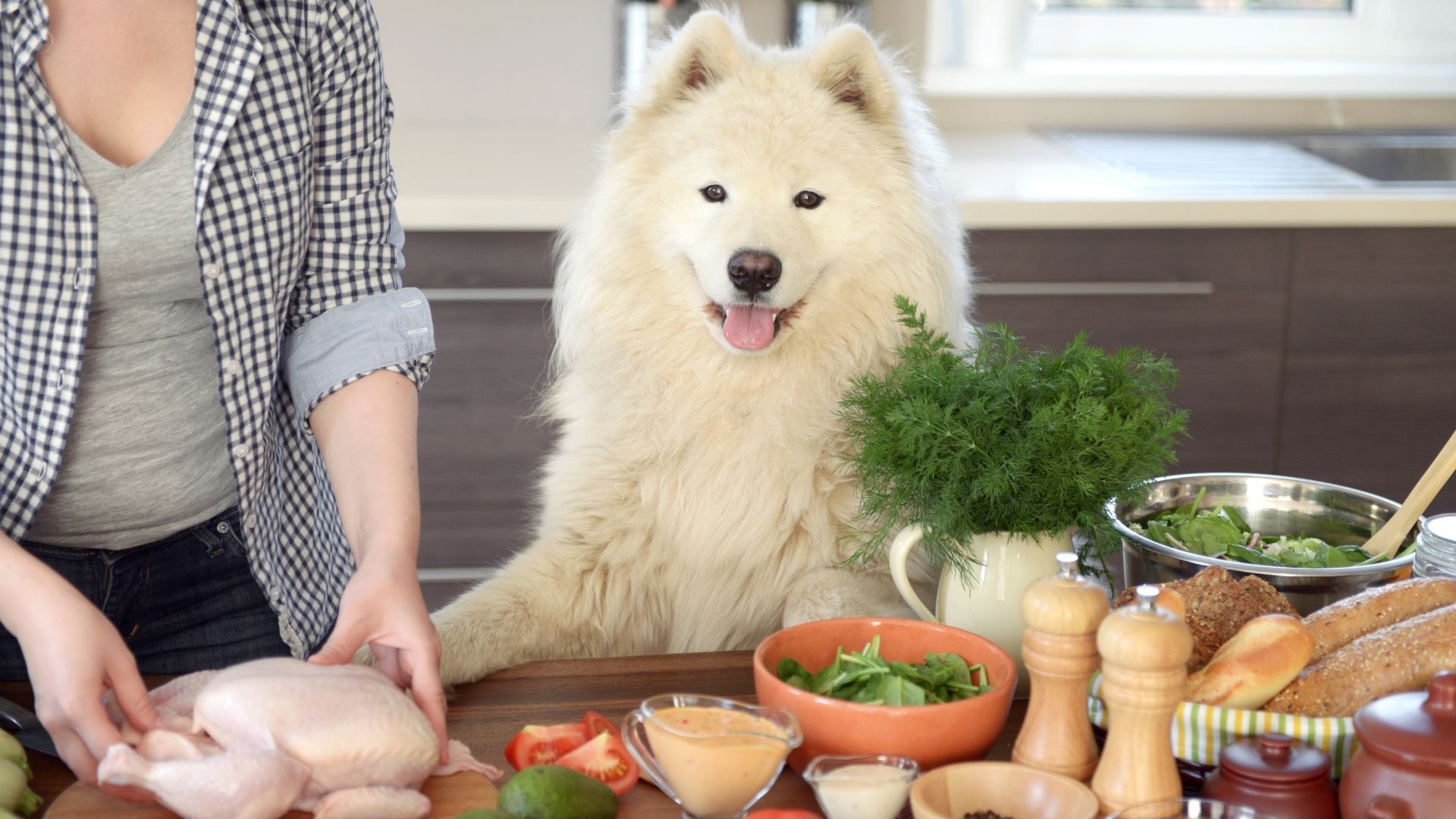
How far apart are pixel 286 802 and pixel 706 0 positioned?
211cm

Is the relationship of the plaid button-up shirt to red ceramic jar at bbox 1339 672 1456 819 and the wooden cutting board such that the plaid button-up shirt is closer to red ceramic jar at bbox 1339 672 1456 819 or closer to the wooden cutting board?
the wooden cutting board

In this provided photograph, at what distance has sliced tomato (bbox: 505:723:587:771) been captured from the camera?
0.87 meters

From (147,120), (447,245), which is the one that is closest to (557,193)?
(447,245)

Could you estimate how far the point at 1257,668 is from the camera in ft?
2.66

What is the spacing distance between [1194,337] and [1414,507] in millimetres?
1354

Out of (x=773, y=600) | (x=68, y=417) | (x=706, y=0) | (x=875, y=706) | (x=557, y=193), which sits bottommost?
(x=773, y=600)

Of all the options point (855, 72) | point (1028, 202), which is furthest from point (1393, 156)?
point (855, 72)

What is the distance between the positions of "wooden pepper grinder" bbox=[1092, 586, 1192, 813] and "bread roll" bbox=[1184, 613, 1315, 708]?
0.06 m

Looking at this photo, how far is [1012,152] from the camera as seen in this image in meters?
2.71

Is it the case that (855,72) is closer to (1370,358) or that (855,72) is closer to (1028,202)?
(1028,202)

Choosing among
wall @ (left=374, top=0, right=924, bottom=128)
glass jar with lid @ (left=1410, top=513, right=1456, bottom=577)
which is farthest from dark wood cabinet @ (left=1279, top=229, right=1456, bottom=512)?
glass jar with lid @ (left=1410, top=513, right=1456, bottom=577)

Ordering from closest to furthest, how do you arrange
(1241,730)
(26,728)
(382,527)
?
(1241,730) → (26,728) → (382,527)

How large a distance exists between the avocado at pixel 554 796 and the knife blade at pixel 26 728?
13.0 inches

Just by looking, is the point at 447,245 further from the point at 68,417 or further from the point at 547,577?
the point at 68,417
